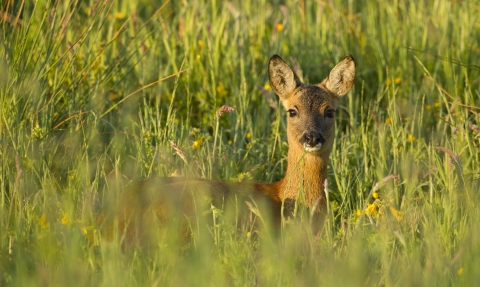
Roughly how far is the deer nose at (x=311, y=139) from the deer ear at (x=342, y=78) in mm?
657

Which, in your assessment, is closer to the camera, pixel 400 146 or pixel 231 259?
pixel 231 259

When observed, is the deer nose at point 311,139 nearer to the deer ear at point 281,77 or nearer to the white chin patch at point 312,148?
the white chin patch at point 312,148

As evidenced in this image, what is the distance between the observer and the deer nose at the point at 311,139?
5.39 m

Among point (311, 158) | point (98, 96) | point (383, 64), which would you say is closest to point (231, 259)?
point (311, 158)

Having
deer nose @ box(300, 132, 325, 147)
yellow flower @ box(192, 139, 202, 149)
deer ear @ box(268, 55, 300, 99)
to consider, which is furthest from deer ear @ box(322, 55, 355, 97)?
yellow flower @ box(192, 139, 202, 149)

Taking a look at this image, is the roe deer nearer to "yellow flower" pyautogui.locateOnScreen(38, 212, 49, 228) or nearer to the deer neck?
the deer neck

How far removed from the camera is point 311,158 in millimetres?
5523

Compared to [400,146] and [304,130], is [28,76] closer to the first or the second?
[304,130]

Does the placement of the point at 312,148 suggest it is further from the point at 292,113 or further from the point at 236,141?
the point at 236,141

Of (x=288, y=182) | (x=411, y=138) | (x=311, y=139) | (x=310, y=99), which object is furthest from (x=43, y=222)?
(x=411, y=138)

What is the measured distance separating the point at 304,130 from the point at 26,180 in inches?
67.7

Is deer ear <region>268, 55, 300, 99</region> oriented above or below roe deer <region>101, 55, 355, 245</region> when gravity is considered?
above

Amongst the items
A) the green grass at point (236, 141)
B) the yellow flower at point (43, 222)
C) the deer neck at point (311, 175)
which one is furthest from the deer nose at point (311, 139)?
the yellow flower at point (43, 222)

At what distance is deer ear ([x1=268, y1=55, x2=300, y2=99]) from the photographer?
232 inches
